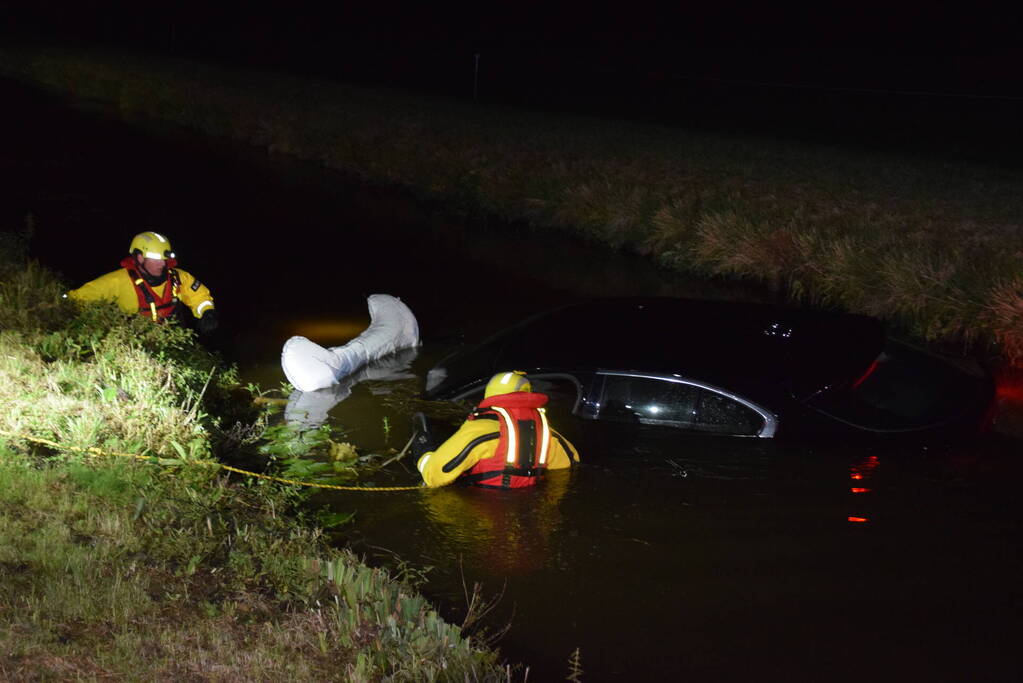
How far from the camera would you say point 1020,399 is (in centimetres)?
1033

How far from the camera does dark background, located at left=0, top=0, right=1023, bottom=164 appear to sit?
38.2m

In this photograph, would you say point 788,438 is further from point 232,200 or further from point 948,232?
point 232,200

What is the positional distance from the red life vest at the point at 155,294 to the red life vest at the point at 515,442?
3515 mm

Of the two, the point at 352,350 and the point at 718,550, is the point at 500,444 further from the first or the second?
the point at 352,350

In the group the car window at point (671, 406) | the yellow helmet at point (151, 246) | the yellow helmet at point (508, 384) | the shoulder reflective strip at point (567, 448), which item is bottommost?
the shoulder reflective strip at point (567, 448)

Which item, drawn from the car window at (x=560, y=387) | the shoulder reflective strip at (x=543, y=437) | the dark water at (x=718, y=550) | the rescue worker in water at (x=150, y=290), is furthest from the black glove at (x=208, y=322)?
the shoulder reflective strip at (x=543, y=437)

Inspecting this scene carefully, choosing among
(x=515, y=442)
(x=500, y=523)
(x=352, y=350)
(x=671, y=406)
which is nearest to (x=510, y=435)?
(x=515, y=442)

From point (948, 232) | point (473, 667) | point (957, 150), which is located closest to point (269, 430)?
point (473, 667)

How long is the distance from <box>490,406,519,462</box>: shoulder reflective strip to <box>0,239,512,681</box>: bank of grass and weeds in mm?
1229

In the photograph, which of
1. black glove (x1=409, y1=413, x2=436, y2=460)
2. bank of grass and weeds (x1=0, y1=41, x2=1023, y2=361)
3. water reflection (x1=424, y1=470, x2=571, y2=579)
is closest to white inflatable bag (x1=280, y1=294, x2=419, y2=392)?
black glove (x1=409, y1=413, x2=436, y2=460)

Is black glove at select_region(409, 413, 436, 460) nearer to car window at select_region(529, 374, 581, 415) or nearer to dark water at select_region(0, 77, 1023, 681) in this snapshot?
dark water at select_region(0, 77, 1023, 681)

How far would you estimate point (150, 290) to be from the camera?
966cm

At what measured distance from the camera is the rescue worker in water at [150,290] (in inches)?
375

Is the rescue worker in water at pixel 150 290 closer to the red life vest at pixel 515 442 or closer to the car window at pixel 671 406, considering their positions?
the red life vest at pixel 515 442
